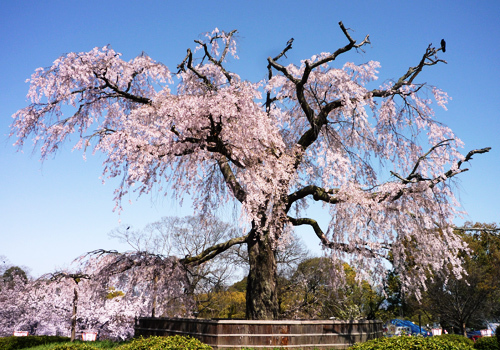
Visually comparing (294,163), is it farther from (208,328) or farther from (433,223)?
(208,328)

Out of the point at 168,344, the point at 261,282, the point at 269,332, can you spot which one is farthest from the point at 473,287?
the point at 168,344

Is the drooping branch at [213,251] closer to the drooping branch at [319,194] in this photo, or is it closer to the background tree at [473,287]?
the drooping branch at [319,194]

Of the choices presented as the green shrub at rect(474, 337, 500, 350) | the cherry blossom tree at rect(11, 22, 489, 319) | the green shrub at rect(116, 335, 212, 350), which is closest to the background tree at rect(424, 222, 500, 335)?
the green shrub at rect(474, 337, 500, 350)

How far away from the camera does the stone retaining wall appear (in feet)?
34.6

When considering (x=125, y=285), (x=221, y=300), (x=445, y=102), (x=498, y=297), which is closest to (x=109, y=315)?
(x=221, y=300)

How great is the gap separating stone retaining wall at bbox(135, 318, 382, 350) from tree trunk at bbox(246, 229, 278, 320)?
141 cm

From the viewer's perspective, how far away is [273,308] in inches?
493

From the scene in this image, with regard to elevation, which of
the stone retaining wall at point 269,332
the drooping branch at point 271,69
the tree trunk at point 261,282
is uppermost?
the drooping branch at point 271,69

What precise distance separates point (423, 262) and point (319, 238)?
359cm

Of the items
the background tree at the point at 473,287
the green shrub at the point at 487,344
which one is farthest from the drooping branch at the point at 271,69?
the background tree at the point at 473,287

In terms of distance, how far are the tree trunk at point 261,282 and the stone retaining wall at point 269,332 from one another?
1409 millimetres

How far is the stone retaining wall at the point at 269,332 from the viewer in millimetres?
10539

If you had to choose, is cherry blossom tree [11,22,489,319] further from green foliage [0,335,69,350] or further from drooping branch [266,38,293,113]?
green foliage [0,335,69,350]

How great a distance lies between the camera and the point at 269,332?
10.8 m
